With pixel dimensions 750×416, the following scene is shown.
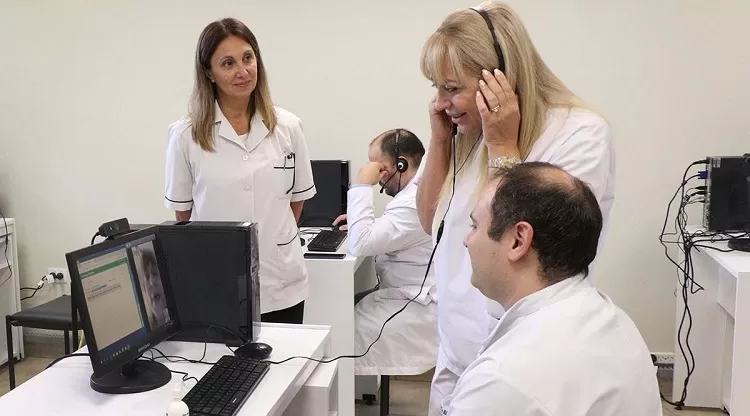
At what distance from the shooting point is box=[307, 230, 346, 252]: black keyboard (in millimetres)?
2814

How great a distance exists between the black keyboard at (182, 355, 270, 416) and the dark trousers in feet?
2.00

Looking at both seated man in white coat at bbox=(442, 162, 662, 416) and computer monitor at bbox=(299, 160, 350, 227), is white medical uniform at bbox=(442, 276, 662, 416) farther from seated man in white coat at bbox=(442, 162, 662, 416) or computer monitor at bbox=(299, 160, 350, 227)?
computer monitor at bbox=(299, 160, 350, 227)

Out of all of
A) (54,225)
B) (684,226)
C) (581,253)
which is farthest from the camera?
(54,225)

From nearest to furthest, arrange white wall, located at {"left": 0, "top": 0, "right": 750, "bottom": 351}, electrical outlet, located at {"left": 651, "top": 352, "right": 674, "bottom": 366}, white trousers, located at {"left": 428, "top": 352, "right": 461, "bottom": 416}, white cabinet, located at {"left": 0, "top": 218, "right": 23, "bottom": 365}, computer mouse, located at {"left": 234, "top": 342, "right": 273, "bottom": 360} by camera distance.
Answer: white trousers, located at {"left": 428, "top": 352, "right": 461, "bottom": 416} < computer mouse, located at {"left": 234, "top": 342, "right": 273, "bottom": 360} < white wall, located at {"left": 0, "top": 0, "right": 750, "bottom": 351} < electrical outlet, located at {"left": 651, "top": 352, "right": 674, "bottom": 366} < white cabinet, located at {"left": 0, "top": 218, "right": 23, "bottom": 365}

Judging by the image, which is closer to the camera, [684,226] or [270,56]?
[684,226]

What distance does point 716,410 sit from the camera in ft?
9.69

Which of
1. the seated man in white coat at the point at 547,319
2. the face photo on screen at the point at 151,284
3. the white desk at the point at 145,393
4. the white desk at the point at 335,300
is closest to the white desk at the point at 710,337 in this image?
the white desk at the point at 335,300

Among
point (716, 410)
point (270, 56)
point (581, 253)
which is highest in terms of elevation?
point (270, 56)

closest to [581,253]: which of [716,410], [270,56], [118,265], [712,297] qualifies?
[118,265]

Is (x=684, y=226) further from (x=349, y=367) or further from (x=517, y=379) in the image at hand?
(x=517, y=379)

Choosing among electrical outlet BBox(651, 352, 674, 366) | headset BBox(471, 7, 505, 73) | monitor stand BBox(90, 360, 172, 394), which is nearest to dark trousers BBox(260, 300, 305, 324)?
monitor stand BBox(90, 360, 172, 394)

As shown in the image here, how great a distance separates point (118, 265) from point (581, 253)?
981 millimetres

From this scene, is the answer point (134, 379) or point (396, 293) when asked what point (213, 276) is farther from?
point (396, 293)

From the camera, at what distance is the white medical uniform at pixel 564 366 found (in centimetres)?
87
